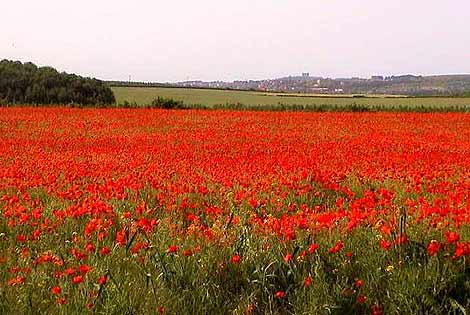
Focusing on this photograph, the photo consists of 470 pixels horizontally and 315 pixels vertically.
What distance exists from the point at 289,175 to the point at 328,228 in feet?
14.7

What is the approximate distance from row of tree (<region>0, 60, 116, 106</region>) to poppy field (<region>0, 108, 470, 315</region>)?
38.4m

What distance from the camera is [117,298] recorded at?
12.1ft

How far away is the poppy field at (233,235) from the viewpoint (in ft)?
12.7

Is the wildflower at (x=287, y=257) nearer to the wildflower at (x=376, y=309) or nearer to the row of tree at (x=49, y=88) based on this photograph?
the wildflower at (x=376, y=309)

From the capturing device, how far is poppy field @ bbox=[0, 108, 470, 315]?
387 cm

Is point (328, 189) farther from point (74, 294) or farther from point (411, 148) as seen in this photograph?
point (411, 148)

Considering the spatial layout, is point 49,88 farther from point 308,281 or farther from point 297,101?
point 308,281

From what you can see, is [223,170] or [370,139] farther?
[370,139]

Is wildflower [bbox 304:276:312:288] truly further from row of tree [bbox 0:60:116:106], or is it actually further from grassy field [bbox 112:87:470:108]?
row of tree [bbox 0:60:116:106]

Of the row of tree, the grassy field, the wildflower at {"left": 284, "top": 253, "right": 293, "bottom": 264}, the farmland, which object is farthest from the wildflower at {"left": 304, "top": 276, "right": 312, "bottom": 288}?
the row of tree

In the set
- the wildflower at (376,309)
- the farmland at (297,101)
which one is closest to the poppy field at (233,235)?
the wildflower at (376,309)

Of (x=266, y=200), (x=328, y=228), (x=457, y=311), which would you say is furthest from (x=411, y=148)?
(x=457, y=311)

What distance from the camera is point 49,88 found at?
166 ft

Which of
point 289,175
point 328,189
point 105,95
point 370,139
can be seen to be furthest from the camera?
point 105,95
